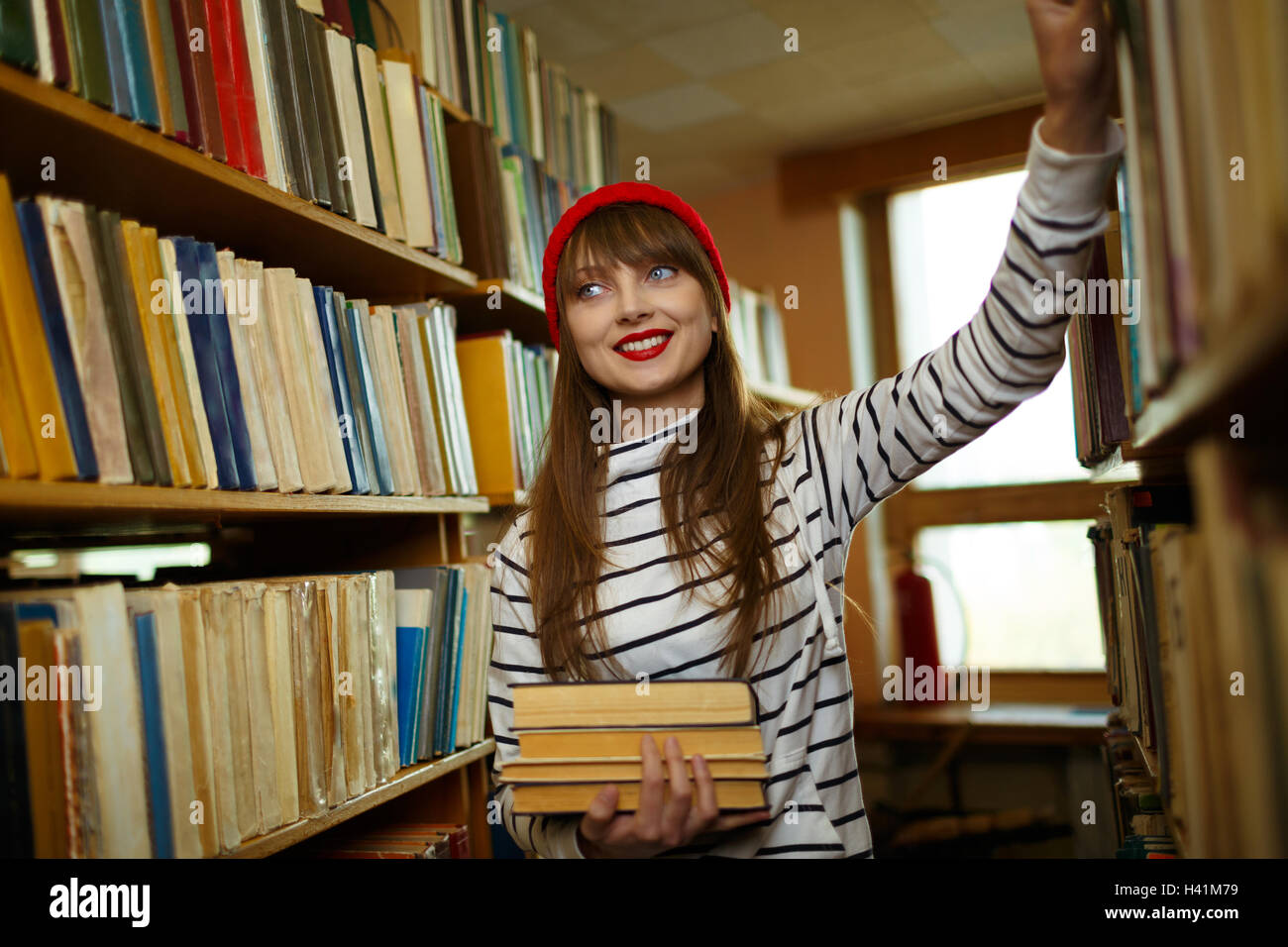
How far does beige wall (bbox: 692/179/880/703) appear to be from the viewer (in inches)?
141

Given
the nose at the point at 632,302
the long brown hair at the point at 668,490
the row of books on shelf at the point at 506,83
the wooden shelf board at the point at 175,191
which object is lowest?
the long brown hair at the point at 668,490

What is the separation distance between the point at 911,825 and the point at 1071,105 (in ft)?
9.73

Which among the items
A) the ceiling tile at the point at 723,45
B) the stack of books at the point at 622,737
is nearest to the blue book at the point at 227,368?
the stack of books at the point at 622,737

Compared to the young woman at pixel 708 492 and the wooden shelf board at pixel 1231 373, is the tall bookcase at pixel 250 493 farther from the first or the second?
the wooden shelf board at pixel 1231 373

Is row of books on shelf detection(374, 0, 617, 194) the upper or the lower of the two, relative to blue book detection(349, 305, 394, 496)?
upper

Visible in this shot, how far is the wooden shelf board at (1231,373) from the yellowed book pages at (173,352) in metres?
0.96

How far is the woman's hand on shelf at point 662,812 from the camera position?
80 centimetres

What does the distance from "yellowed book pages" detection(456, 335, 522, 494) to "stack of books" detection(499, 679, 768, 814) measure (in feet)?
3.14

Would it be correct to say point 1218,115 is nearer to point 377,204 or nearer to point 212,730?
point 212,730

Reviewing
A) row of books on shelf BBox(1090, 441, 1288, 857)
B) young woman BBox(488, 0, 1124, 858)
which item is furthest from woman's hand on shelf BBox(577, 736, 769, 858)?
row of books on shelf BBox(1090, 441, 1288, 857)

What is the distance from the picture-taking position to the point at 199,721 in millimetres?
969

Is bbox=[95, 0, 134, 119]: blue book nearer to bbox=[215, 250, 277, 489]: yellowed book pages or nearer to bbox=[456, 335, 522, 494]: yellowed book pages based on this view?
bbox=[215, 250, 277, 489]: yellowed book pages
